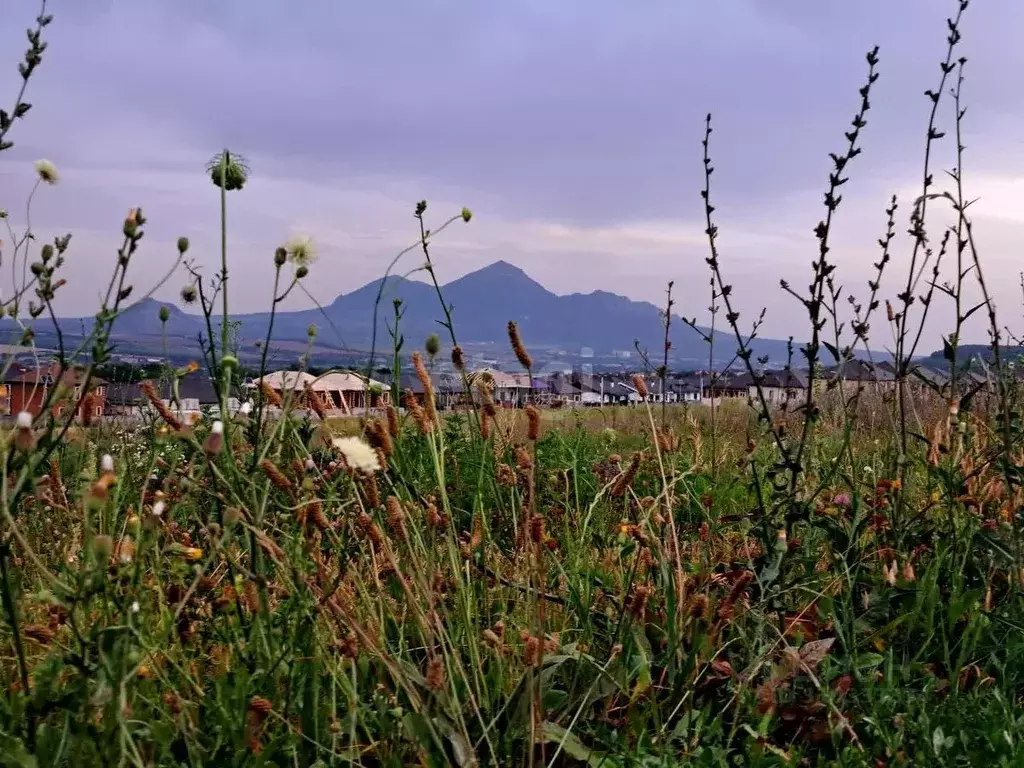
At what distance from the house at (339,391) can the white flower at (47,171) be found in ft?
3.06

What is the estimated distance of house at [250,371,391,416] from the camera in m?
2.04

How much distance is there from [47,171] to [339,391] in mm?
1233

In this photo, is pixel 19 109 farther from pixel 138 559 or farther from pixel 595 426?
pixel 595 426

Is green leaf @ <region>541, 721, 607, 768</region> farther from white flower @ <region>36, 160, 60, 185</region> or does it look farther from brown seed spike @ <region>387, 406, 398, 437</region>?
white flower @ <region>36, 160, 60, 185</region>

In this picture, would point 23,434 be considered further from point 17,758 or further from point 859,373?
point 859,373

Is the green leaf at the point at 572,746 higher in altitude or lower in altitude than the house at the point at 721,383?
lower

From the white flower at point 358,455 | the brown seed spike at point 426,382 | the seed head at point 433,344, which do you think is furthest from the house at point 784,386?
the white flower at point 358,455

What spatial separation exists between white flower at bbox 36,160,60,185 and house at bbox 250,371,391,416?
0.93 m

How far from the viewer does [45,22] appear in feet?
7.91

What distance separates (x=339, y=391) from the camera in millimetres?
2492

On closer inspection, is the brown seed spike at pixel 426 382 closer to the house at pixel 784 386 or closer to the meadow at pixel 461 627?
the meadow at pixel 461 627

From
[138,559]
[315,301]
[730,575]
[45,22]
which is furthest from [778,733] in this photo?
[45,22]

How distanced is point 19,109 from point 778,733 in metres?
2.50

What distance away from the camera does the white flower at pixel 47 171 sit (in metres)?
2.73
